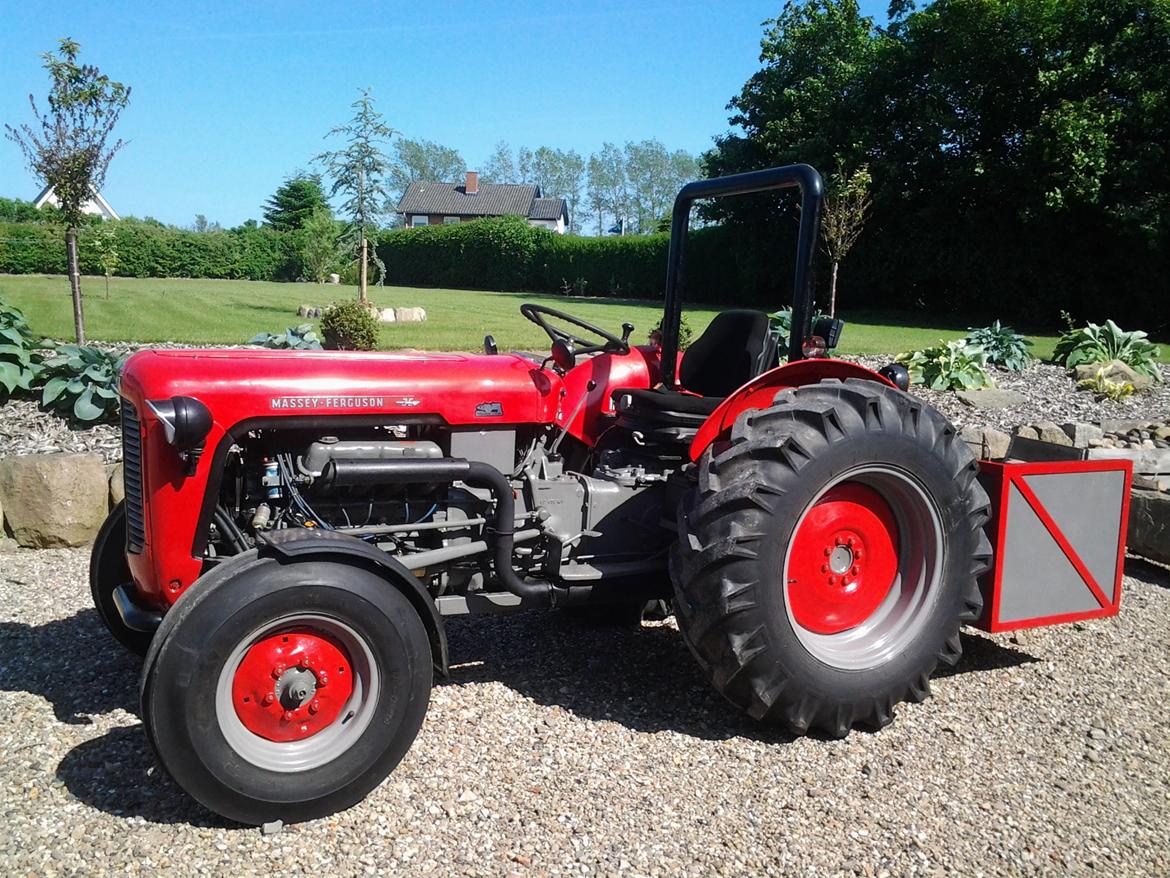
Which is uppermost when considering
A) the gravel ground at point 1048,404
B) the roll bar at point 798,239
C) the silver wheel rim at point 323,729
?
the roll bar at point 798,239

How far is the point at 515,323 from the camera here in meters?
18.9

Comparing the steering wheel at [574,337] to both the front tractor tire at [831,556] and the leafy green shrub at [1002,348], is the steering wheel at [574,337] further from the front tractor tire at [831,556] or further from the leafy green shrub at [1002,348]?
the leafy green shrub at [1002,348]

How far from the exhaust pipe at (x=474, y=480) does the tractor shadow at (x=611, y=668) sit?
20.0 inches

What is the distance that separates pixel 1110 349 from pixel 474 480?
10670 millimetres

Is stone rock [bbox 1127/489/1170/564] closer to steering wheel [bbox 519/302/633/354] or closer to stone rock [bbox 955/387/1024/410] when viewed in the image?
steering wheel [bbox 519/302/633/354]

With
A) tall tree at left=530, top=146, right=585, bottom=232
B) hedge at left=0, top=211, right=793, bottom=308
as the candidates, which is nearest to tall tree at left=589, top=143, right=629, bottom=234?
tall tree at left=530, top=146, right=585, bottom=232

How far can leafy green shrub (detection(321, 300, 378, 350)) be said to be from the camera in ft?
40.1

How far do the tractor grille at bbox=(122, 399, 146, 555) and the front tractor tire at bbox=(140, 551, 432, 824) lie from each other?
0.57 metres

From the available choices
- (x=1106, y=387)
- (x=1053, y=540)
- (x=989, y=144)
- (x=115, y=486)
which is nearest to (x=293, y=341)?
(x=115, y=486)

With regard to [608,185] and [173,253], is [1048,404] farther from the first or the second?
[608,185]

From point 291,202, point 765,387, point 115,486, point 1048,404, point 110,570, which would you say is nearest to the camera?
point 765,387

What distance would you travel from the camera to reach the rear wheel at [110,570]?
399cm

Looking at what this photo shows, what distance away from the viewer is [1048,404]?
10156mm

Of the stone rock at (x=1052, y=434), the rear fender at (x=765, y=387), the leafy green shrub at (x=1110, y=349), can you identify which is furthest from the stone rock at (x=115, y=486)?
the leafy green shrub at (x=1110, y=349)
